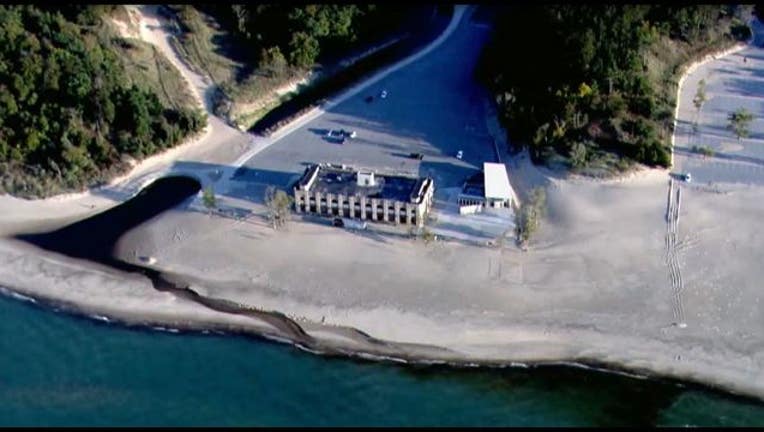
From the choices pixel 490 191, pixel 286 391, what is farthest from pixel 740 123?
pixel 286 391

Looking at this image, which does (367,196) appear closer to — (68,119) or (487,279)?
(487,279)

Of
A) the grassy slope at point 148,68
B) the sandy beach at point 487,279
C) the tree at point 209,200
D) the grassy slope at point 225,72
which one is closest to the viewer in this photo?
the sandy beach at point 487,279

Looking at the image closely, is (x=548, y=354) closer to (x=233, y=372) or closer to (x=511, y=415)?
(x=511, y=415)

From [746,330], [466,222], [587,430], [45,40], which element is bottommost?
[587,430]

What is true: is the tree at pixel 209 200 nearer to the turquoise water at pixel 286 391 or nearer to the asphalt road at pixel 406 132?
the asphalt road at pixel 406 132

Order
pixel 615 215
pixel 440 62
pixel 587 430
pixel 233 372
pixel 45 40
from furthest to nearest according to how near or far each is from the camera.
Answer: pixel 440 62 < pixel 45 40 < pixel 615 215 < pixel 233 372 < pixel 587 430

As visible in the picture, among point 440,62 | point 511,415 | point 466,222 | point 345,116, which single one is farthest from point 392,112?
point 511,415

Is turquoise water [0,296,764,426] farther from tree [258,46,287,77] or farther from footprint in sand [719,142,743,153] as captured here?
tree [258,46,287,77]

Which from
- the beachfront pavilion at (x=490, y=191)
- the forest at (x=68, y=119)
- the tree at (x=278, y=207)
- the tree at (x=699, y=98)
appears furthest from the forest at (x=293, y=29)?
the tree at (x=699, y=98)
